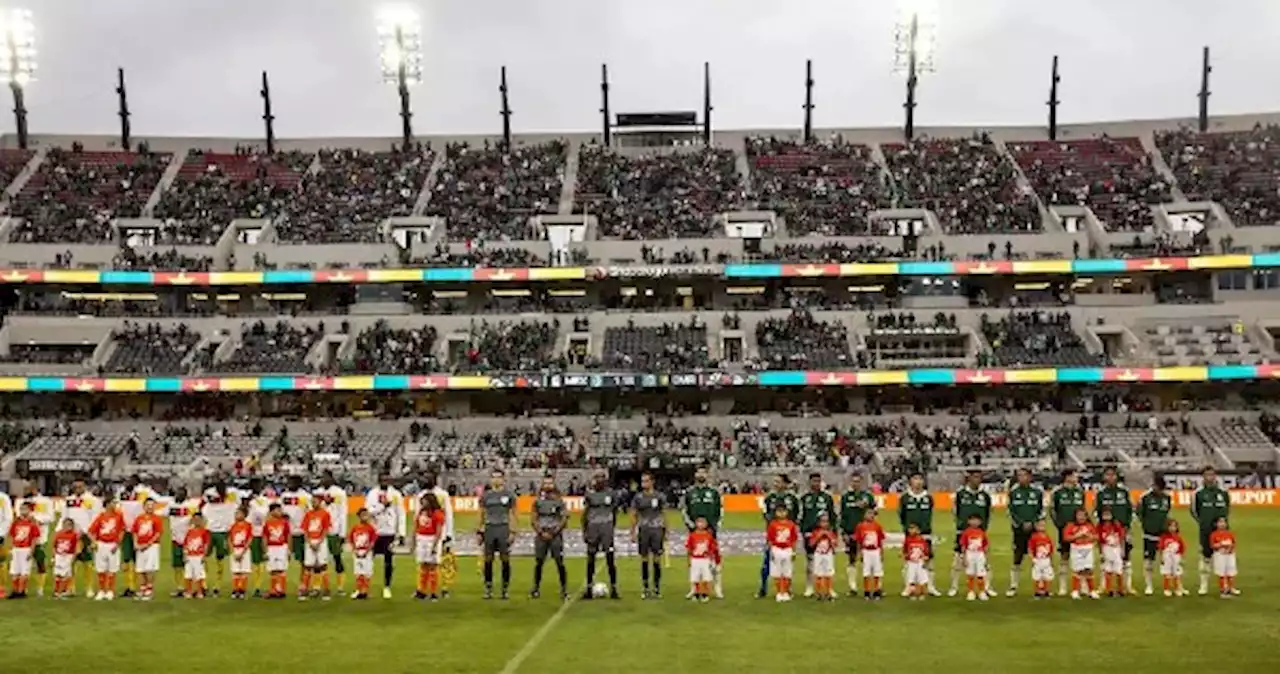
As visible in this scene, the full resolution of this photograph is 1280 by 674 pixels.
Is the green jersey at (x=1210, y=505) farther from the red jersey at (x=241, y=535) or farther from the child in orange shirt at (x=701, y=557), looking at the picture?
the red jersey at (x=241, y=535)

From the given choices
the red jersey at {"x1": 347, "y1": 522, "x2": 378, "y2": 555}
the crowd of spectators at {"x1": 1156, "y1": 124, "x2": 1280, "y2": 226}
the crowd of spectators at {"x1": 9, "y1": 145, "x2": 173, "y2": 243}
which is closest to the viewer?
the red jersey at {"x1": 347, "y1": 522, "x2": 378, "y2": 555}

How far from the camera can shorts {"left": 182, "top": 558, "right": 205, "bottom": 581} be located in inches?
830

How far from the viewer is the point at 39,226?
65312 mm

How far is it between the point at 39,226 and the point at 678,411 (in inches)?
1373

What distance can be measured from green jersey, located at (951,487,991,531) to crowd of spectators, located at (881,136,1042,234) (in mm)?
44111

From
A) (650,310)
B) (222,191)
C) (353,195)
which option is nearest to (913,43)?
(650,310)

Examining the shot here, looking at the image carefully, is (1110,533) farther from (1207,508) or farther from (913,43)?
(913,43)

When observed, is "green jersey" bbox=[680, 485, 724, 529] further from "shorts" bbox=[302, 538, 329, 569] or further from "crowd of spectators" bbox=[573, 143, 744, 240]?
"crowd of spectators" bbox=[573, 143, 744, 240]

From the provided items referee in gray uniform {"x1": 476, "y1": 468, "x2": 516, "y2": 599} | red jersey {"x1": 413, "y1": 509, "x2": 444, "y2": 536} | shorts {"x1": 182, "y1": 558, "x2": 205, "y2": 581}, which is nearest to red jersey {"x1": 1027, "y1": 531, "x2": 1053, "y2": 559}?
referee in gray uniform {"x1": 476, "y1": 468, "x2": 516, "y2": 599}

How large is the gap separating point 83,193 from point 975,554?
205 ft

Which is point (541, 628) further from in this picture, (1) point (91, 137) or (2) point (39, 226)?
(1) point (91, 137)

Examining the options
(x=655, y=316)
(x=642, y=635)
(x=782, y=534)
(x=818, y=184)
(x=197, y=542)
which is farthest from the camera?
(x=818, y=184)


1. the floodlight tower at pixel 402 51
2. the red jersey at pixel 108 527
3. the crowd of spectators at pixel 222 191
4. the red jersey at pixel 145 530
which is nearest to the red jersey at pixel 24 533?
the red jersey at pixel 108 527

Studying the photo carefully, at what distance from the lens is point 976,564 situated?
2000 centimetres
